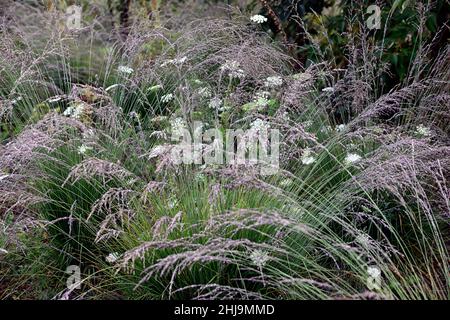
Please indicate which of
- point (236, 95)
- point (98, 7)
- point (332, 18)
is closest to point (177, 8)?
point (98, 7)

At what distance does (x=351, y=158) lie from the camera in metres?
3.14

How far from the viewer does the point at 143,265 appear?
278 centimetres

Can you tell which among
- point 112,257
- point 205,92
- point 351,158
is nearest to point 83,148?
point 112,257

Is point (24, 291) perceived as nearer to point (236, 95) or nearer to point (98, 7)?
point (236, 95)

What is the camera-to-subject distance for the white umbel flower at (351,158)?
10.2 feet

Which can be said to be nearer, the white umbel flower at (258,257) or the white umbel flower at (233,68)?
the white umbel flower at (258,257)

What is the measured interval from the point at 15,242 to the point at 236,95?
1.32 m

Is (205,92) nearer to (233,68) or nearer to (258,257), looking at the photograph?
(233,68)

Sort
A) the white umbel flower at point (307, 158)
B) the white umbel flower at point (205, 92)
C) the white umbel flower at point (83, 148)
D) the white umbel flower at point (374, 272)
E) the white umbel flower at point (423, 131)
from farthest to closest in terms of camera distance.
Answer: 1. the white umbel flower at point (205, 92)
2. the white umbel flower at point (423, 131)
3. the white umbel flower at point (83, 148)
4. the white umbel flower at point (307, 158)
5. the white umbel flower at point (374, 272)

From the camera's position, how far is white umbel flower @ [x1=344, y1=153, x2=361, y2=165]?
3123 mm

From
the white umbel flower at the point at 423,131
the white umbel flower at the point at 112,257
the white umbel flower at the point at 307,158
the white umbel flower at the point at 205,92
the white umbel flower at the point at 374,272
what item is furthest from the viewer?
the white umbel flower at the point at 205,92

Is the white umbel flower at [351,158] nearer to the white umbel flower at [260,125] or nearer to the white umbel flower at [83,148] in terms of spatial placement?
the white umbel flower at [260,125]

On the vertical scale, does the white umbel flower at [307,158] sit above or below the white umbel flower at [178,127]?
below

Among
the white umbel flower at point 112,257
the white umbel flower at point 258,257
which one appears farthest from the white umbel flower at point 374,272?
the white umbel flower at point 112,257
